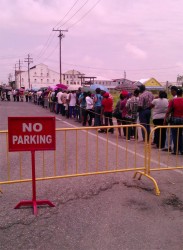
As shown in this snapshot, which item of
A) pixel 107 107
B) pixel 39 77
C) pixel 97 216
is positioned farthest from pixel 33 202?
pixel 39 77

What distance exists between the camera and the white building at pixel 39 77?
121 metres

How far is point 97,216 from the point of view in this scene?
173 inches

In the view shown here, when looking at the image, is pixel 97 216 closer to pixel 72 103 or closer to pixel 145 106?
pixel 145 106

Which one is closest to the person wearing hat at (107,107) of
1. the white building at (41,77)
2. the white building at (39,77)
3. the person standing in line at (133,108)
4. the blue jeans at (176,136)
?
the person standing in line at (133,108)

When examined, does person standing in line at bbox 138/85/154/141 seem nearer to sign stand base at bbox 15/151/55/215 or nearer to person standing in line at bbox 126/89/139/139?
person standing in line at bbox 126/89/139/139

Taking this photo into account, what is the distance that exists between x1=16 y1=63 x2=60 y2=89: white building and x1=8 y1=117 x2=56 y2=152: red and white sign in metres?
118

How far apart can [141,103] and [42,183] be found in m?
5.10

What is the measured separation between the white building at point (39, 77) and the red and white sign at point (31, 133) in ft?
386

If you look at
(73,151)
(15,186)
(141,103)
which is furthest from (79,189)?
(141,103)

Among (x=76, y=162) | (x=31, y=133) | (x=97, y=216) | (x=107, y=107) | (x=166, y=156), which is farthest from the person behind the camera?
(x=107, y=107)

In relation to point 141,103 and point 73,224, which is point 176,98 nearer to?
point 141,103

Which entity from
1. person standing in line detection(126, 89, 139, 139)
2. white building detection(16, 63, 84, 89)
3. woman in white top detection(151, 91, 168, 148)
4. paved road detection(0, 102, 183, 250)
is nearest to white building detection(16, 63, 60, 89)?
white building detection(16, 63, 84, 89)

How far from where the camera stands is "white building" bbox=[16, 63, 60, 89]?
120812 mm

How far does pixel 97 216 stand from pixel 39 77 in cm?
12225
